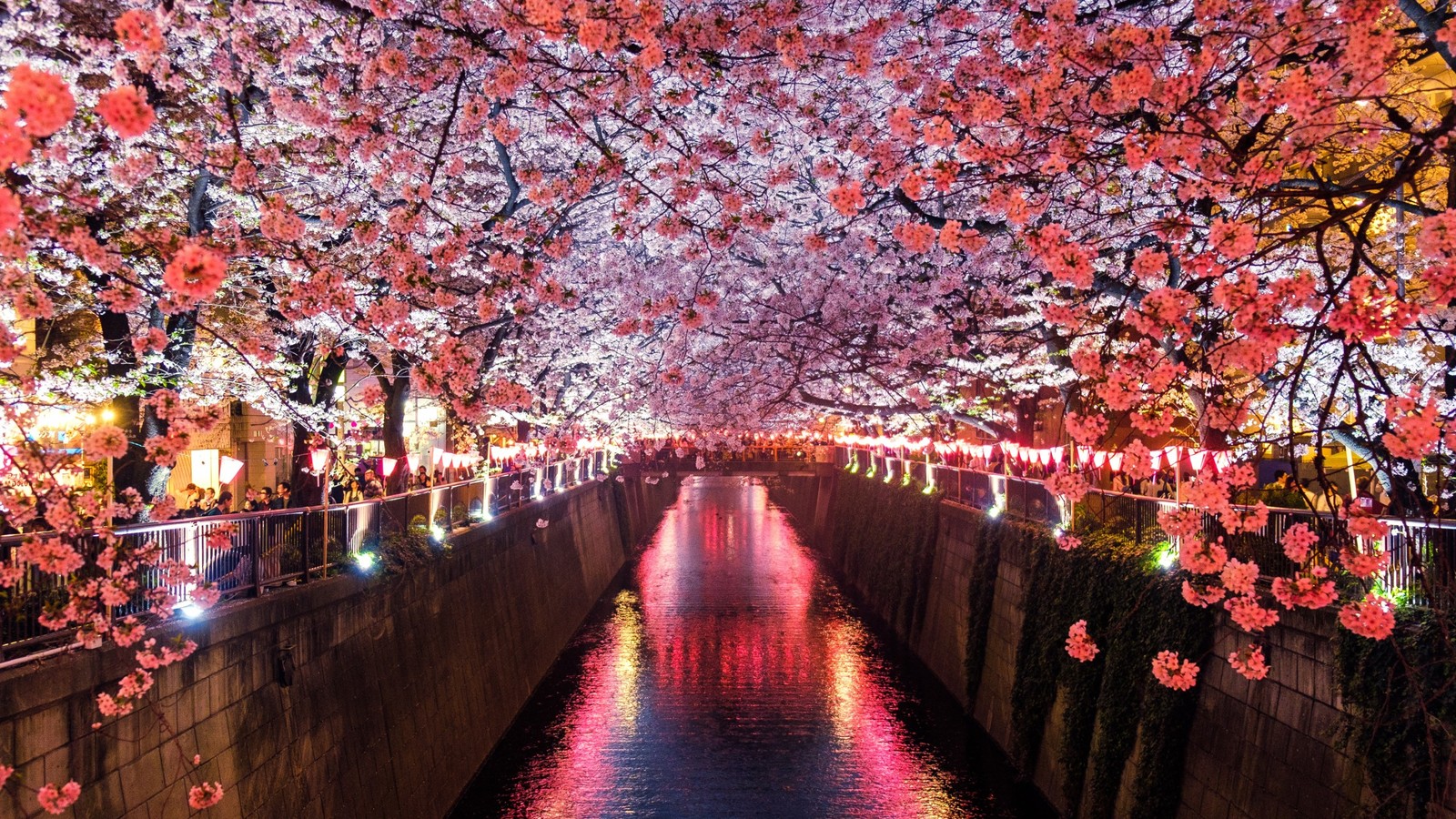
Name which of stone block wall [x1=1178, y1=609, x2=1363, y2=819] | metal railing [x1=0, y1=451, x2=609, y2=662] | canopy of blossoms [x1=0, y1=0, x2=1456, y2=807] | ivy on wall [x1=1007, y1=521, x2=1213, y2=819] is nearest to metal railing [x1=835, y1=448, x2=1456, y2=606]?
ivy on wall [x1=1007, y1=521, x2=1213, y2=819]

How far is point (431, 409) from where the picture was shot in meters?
33.0

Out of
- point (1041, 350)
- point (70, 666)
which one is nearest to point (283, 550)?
point (70, 666)

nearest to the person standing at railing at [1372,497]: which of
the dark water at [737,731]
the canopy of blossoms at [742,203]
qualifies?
the canopy of blossoms at [742,203]

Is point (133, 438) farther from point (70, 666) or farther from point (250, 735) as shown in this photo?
point (70, 666)

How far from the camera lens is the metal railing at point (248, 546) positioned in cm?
622

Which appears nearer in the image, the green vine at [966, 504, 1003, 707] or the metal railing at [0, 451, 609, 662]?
the metal railing at [0, 451, 609, 662]

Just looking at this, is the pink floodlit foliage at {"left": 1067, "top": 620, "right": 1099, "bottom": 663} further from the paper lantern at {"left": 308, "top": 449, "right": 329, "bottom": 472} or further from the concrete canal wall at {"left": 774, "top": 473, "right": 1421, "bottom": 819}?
the paper lantern at {"left": 308, "top": 449, "right": 329, "bottom": 472}

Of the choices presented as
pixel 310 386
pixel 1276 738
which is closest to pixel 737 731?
pixel 310 386

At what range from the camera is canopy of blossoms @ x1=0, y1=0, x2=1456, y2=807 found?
4.86 meters

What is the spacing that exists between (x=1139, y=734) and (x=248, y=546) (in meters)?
9.26

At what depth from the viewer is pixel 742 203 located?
29.6 feet

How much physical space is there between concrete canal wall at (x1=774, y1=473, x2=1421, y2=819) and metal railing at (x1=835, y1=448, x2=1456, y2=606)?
1.67 feet

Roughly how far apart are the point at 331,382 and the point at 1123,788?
1397 centimetres

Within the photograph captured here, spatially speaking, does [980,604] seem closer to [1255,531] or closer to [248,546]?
[1255,531]
